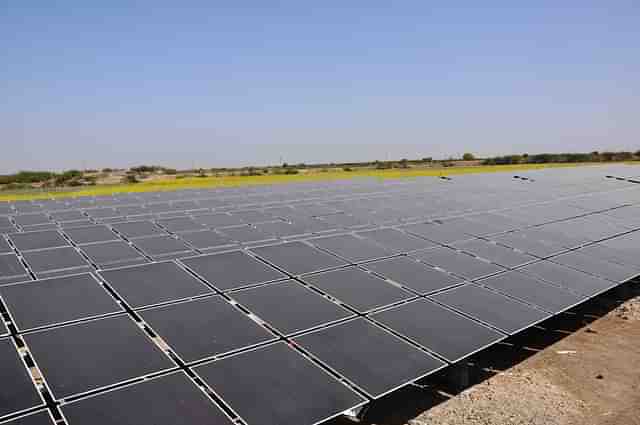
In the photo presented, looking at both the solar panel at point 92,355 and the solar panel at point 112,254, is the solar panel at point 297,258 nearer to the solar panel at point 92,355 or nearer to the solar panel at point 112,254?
the solar panel at point 112,254

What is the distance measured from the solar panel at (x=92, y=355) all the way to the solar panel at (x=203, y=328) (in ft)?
1.11

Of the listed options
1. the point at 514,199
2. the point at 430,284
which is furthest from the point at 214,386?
the point at 514,199

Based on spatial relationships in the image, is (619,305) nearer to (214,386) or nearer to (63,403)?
(214,386)

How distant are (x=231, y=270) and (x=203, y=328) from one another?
8.84 feet

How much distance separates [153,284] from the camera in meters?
9.12

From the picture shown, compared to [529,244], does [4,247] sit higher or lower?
higher

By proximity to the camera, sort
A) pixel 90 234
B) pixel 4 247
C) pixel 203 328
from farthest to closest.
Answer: pixel 90 234 < pixel 4 247 < pixel 203 328

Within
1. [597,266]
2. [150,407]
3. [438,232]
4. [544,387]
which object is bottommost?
[544,387]

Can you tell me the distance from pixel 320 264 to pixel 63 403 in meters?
6.49

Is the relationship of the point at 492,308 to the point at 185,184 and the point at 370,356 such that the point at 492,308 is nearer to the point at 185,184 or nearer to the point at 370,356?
the point at 370,356

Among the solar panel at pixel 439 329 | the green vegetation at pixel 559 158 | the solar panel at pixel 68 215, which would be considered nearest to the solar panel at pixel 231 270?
the solar panel at pixel 439 329

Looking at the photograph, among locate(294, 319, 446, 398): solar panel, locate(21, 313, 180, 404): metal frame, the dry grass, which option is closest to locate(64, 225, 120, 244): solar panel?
locate(21, 313, 180, 404): metal frame

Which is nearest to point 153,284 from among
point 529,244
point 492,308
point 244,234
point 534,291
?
point 244,234

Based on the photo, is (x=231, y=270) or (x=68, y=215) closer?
(x=231, y=270)
